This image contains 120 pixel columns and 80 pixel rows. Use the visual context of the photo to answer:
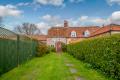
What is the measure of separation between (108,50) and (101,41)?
1.81 m

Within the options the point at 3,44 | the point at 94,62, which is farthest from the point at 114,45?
the point at 3,44

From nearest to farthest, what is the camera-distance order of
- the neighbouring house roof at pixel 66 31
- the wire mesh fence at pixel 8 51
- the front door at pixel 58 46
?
the wire mesh fence at pixel 8 51, the front door at pixel 58 46, the neighbouring house roof at pixel 66 31

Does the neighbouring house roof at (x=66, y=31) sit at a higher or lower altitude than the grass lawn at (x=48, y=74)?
higher

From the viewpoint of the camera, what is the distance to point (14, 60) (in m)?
14.8

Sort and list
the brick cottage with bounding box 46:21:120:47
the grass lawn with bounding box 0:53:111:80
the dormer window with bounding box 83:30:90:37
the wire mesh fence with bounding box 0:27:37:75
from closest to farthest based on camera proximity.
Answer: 1. the grass lawn with bounding box 0:53:111:80
2. the wire mesh fence with bounding box 0:27:37:75
3. the brick cottage with bounding box 46:21:120:47
4. the dormer window with bounding box 83:30:90:37

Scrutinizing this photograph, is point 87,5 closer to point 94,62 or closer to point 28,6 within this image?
point 28,6

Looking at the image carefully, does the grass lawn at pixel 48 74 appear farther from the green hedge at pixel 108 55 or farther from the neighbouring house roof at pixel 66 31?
the neighbouring house roof at pixel 66 31

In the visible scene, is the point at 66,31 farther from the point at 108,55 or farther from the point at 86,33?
the point at 108,55

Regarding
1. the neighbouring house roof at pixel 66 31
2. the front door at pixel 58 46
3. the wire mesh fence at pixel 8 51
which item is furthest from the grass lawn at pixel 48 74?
the neighbouring house roof at pixel 66 31

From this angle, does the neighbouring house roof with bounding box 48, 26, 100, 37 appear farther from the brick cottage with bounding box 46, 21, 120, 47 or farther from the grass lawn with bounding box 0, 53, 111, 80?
the grass lawn with bounding box 0, 53, 111, 80

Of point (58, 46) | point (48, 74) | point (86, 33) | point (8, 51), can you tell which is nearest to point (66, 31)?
point (86, 33)

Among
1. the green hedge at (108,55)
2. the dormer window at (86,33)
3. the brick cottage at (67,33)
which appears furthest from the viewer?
the dormer window at (86,33)

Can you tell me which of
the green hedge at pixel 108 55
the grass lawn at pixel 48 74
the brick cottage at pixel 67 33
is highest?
the brick cottage at pixel 67 33

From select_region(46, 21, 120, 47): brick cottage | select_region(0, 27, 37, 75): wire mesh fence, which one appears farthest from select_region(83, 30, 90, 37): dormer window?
select_region(0, 27, 37, 75): wire mesh fence
